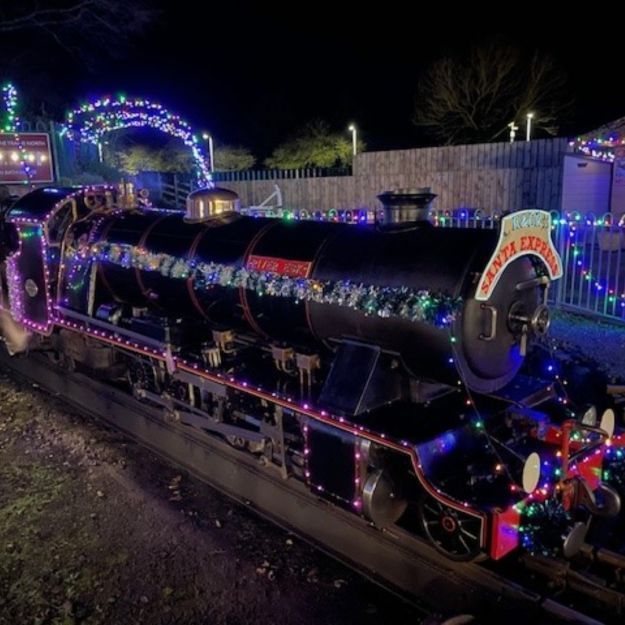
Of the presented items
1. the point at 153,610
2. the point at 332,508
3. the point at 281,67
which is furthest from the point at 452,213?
the point at 281,67

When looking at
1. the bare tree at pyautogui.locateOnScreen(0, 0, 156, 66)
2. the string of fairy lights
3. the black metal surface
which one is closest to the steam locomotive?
the black metal surface

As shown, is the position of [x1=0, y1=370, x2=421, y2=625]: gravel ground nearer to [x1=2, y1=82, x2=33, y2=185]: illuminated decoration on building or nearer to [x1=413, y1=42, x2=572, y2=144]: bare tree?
[x1=2, y1=82, x2=33, y2=185]: illuminated decoration on building

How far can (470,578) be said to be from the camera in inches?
138

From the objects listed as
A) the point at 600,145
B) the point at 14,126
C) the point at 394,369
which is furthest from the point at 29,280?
the point at 600,145

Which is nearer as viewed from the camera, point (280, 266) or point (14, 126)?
point (280, 266)

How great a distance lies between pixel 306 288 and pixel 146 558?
2.21m

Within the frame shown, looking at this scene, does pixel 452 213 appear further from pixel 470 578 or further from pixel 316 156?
pixel 316 156

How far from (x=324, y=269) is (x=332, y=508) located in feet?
5.35

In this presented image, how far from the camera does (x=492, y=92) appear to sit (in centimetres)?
A: 2495

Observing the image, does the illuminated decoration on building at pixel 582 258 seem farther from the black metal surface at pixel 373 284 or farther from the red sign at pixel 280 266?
the red sign at pixel 280 266

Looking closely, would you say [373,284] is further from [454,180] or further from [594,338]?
[454,180]

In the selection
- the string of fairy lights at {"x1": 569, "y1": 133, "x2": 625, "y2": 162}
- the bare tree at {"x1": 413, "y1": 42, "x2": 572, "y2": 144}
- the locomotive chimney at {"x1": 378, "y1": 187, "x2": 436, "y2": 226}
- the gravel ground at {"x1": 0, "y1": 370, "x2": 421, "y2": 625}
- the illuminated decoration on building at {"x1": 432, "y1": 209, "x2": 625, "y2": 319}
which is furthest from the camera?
the bare tree at {"x1": 413, "y1": 42, "x2": 572, "y2": 144}

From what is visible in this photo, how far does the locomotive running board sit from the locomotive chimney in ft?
6.52

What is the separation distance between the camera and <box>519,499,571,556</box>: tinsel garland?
350 centimetres
